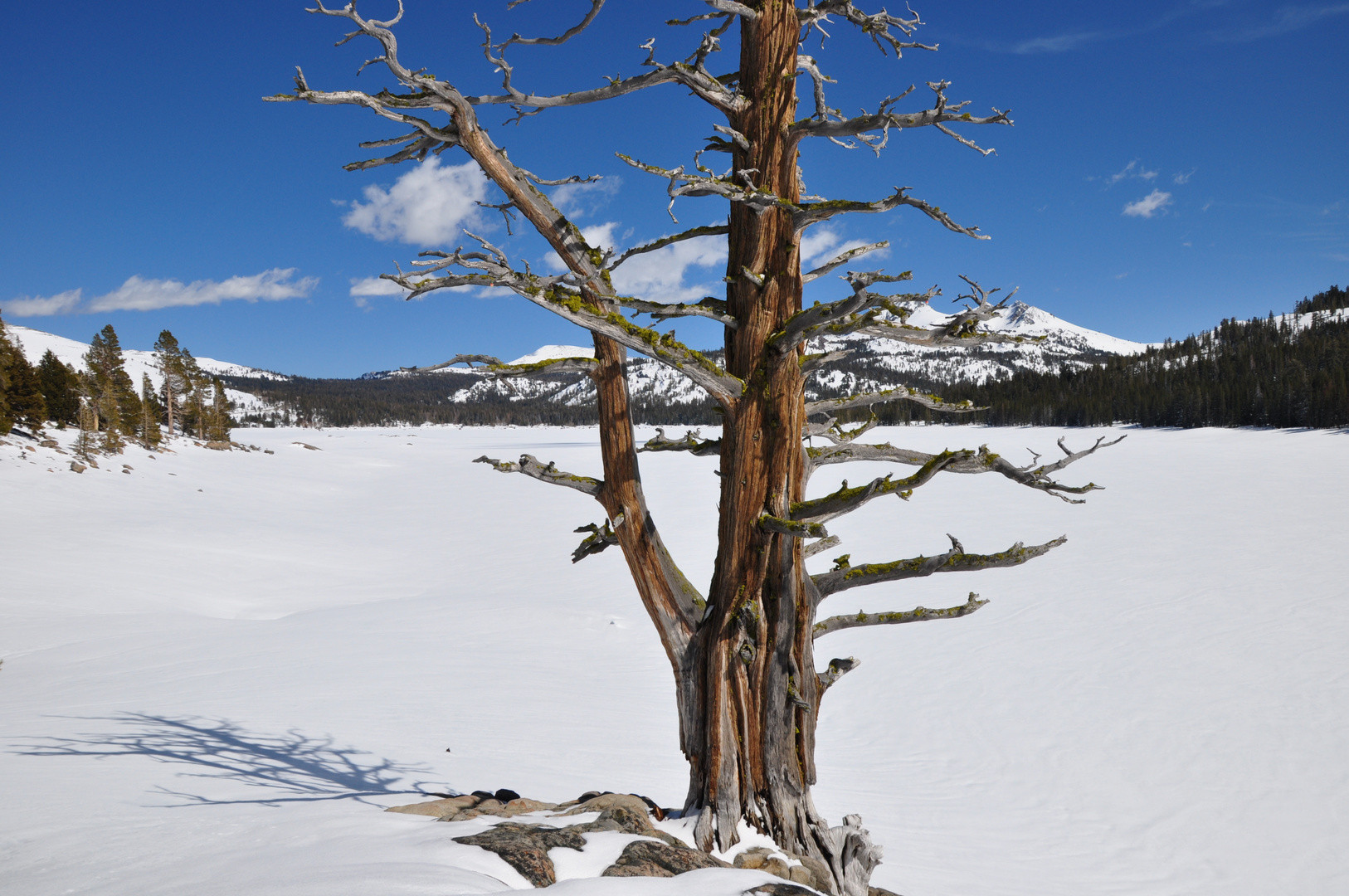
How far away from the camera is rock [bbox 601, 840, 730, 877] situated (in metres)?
3.90

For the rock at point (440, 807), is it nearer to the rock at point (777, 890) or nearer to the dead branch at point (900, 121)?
the rock at point (777, 890)

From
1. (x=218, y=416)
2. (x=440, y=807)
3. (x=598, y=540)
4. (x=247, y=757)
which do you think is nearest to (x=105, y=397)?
(x=218, y=416)

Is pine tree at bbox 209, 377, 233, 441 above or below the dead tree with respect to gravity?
above

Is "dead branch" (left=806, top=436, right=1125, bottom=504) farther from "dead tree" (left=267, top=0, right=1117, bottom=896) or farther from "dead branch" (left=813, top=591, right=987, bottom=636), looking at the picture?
"dead branch" (left=813, top=591, right=987, bottom=636)

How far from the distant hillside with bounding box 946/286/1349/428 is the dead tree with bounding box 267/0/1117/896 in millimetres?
70472

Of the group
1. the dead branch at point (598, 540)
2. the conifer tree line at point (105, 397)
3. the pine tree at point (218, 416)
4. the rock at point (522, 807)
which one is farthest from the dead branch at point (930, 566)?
the pine tree at point (218, 416)

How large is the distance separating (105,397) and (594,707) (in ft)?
148

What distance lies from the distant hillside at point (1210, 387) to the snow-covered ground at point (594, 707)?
47679 mm

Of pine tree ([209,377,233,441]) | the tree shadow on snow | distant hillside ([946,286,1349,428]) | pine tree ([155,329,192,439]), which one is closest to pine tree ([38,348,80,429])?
pine tree ([155,329,192,439])

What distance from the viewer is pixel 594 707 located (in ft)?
36.2

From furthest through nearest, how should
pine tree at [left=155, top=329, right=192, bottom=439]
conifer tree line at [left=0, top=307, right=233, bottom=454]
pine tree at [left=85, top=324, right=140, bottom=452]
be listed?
pine tree at [left=155, top=329, right=192, bottom=439]
pine tree at [left=85, top=324, right=140, bottom=452]
conifer tree line at [left=0, top=307, right=233, bottom=454]

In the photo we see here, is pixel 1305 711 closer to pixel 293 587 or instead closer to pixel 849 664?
pixel 849 664

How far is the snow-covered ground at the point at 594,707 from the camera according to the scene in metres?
5.19

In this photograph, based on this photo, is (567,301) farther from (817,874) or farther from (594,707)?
(594,707)
